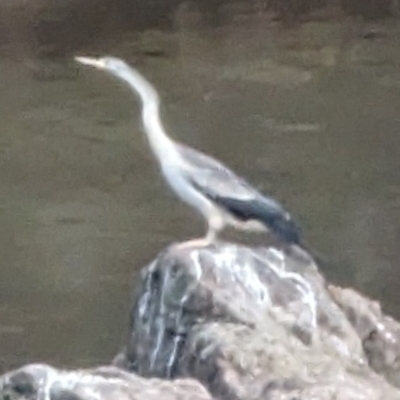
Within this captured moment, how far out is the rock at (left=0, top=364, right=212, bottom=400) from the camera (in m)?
1.43

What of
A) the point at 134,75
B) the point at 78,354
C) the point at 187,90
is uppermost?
the point at 134,75

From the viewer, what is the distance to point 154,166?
3.12 m

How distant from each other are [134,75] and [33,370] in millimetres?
586

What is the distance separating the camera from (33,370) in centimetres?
149

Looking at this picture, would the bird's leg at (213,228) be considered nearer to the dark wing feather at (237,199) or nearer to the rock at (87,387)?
the dark wing feather at (237,199)

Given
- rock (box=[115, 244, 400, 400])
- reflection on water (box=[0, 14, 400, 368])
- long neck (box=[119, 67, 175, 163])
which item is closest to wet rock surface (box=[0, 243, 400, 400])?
rock (box=[115, 244, 400, 400])

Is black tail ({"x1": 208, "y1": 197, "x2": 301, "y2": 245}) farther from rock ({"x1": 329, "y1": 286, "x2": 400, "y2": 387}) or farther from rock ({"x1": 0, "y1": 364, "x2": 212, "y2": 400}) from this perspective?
rock ({"x1": 0, "y1": 364, "x2": 212, "y2": 400})

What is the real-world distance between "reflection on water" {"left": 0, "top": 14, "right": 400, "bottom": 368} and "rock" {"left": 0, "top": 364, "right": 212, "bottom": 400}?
2.92ft

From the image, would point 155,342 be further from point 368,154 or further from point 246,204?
point 368,154

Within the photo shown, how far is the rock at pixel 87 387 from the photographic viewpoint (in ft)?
4.69

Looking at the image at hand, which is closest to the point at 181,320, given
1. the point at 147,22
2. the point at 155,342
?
the point at 155,342

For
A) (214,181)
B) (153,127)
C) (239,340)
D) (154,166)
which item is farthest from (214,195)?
(154,166)

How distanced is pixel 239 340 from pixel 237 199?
0.81 ft

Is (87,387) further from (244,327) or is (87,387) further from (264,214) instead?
(264,214)
